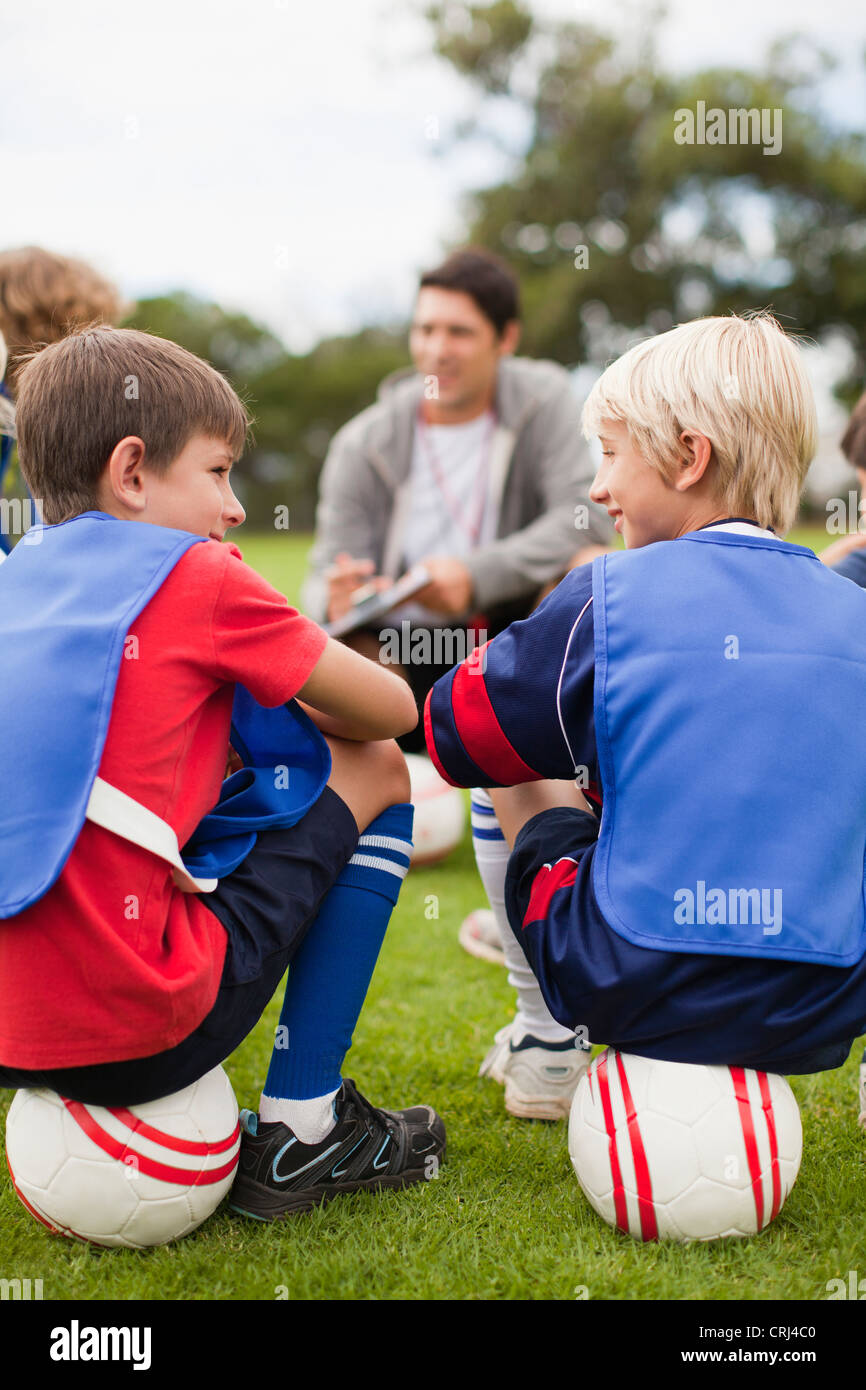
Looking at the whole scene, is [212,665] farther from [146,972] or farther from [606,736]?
[606,736]

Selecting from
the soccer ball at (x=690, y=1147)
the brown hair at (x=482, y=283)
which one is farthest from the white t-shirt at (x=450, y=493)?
the soccer ball at (x=690, y=1147)

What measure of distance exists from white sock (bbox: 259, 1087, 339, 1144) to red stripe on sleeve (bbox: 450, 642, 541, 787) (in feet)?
2.00

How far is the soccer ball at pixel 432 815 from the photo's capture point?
12.3ft

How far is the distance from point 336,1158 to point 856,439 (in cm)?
208

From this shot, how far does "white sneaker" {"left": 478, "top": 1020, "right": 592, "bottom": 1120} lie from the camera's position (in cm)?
216

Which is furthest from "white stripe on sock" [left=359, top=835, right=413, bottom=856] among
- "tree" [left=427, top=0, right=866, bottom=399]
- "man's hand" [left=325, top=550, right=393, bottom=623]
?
"tree" [left=427, top=0, right=866, bottom=399]

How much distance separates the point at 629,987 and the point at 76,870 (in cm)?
77

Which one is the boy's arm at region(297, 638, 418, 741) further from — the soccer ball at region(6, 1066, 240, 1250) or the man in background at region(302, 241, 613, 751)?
the man in background at region(302, 241, 613, 751)

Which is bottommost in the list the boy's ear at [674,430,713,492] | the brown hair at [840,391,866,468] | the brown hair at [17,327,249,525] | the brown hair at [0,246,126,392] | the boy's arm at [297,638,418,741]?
the boy's arm at [297,638,418,741]

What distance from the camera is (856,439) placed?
112 inches

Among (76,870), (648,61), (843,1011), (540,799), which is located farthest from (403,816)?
(648,61)

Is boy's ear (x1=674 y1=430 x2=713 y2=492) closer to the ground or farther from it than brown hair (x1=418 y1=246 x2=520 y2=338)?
closer to the ground

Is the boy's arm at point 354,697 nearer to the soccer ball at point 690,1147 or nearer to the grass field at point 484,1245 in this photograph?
the soccer ball at point 690,1147

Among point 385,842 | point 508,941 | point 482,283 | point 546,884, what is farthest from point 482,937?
point 482,283
